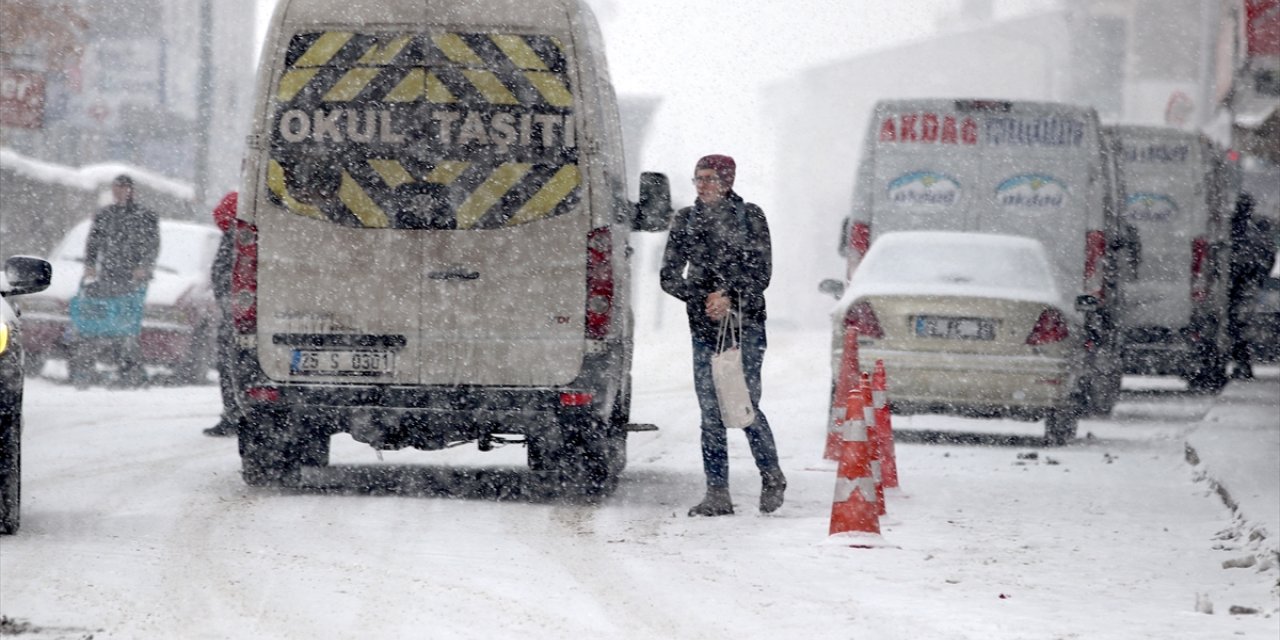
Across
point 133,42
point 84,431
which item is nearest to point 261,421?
point 84,431

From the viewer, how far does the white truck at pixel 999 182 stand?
17.3m

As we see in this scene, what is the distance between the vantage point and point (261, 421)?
33.7ft

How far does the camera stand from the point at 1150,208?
21.7m

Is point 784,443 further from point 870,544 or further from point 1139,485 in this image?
point 870,544

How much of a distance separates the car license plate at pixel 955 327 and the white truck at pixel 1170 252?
6916mm

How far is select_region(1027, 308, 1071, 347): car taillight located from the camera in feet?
48.3

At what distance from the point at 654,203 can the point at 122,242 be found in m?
8.30

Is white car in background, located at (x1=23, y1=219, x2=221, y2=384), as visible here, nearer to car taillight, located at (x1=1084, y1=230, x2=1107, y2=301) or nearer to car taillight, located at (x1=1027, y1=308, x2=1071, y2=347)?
car taillight, located at (x1=1084, y1=230, x2=1107, y2=301)

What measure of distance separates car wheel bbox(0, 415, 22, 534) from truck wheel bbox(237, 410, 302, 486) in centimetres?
193

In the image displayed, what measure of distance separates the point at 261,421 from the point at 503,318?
→ 1.31 meters

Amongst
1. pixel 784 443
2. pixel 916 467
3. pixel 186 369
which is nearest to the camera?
pixel 916 467

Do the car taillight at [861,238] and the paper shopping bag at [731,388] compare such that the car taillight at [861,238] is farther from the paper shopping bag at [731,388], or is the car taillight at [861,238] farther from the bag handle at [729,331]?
the paper shopping bag at [731,388]

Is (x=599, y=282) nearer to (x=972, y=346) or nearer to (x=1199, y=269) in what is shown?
(x=972, y=346)

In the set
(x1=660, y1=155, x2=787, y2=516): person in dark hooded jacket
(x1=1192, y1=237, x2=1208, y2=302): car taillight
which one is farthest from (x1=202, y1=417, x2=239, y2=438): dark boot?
(x1=1192, y1=237, x2=1208, y2=302): car taillight
